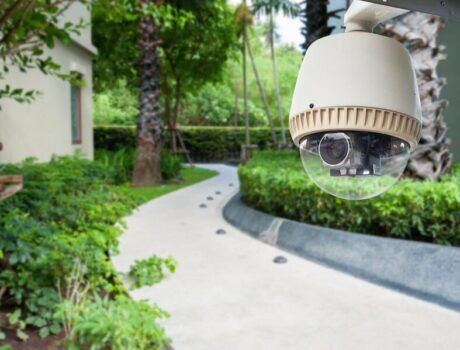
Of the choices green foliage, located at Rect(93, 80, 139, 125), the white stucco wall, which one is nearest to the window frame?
the white stucco wall

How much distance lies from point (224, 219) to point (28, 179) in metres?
3.43

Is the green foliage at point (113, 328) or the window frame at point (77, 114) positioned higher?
the window frame at point (77, 114)

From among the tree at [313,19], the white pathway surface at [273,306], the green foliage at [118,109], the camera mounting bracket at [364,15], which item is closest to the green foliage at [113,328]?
the white pathway surface at [273,306]

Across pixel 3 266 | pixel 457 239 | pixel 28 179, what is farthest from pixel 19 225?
pixel 457 239

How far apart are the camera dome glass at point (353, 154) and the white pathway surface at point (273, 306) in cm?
238

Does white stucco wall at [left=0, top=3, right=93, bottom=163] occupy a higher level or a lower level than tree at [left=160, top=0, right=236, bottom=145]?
lower

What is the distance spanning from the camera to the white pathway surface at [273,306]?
334 cm

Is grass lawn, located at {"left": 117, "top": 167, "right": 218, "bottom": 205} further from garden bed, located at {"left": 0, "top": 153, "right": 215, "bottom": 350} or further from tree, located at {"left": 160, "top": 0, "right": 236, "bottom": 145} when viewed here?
tree, located at {"left": 160, "top": 0, "right": 236, "bottom": 145}

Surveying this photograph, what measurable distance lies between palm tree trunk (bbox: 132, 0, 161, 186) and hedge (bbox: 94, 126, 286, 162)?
14.0m

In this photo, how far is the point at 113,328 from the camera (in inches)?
110

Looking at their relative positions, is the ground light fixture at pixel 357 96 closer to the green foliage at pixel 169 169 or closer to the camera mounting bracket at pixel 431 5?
the camera mounting bracket at pixel 431 5

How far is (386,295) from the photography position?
422cm

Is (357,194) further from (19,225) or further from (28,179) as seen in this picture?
(28,179)

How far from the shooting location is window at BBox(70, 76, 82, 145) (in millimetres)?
11211
